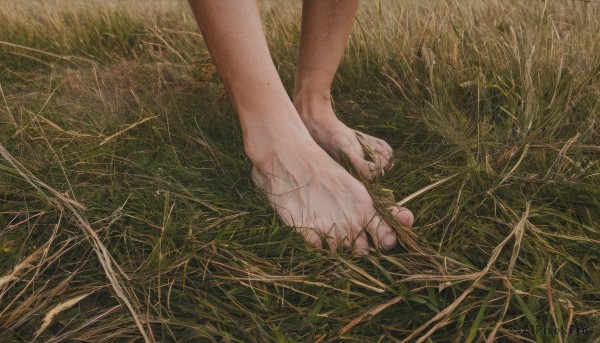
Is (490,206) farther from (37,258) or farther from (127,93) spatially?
(127,93)

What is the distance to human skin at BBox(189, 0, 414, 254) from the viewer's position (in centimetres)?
103

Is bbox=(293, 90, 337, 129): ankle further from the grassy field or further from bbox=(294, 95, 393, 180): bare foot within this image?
the grassy field

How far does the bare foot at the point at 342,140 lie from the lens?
122 centimetres

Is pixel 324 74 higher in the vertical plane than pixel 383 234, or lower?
higher

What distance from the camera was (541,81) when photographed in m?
1.43

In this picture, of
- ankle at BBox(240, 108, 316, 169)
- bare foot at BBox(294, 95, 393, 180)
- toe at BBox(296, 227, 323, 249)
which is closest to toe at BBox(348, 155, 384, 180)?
bare foot at BBox(294, 95, 393, 180)

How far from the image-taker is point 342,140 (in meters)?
1.30

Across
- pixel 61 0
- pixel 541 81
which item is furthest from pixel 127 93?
pixel 61 0

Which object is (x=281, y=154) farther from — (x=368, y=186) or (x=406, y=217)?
(x=406, y=217)

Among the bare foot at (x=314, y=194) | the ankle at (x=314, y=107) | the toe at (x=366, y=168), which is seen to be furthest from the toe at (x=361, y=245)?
the ankle at (x=314, y=107)

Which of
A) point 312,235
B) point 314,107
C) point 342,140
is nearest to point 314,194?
point 312,235

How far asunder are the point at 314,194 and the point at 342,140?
0.25 metres

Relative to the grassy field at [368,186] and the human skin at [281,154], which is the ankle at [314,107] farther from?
the human skin at [281,154]

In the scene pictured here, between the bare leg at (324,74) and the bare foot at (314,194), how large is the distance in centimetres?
15
